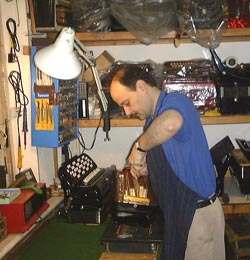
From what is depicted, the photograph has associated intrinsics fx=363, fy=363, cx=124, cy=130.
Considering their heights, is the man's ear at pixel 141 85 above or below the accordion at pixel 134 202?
above

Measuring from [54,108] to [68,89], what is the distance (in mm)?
177

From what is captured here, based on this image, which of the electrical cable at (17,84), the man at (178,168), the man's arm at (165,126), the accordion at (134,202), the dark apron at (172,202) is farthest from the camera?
the electrical cable at (17,84)

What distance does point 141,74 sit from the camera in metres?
1.59

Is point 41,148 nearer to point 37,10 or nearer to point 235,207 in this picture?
point 37,10

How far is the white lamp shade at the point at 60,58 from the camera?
137 centimetres

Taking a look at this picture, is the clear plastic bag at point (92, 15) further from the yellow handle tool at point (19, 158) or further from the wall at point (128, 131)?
the yellow handle tool at point (19, 158)

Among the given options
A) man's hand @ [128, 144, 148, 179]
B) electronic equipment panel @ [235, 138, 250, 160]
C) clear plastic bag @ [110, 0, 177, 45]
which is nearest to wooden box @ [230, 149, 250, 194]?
electronic equipment panel @ [235, 138, 250, 160]

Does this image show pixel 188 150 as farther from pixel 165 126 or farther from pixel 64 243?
pixel 64 243

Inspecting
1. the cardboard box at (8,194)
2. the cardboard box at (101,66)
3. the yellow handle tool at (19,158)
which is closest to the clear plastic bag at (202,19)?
the cardboard box at (101,66)

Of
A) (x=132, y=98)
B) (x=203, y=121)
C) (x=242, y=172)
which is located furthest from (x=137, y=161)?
(x=242, y=172)

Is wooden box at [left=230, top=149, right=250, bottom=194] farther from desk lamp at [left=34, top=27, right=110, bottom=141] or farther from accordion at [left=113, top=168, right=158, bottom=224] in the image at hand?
desk lamp at [left=34, top=27, right=110, bottom=141]

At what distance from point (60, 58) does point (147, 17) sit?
29.5 inches

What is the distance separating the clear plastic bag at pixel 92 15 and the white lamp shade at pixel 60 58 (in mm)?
652

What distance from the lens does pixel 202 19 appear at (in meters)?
1.96
